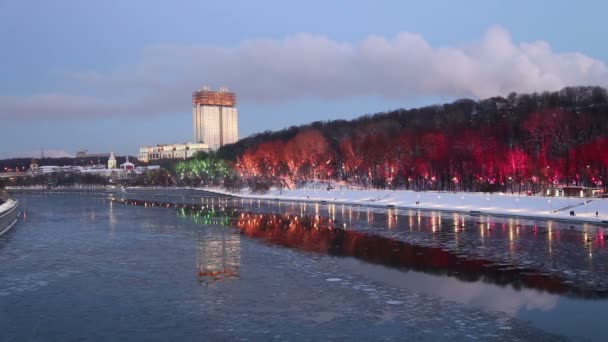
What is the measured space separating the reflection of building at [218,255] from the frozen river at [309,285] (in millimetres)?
67

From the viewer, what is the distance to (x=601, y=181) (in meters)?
60.6

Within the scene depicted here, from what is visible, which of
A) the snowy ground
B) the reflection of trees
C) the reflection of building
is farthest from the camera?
the snowy ground

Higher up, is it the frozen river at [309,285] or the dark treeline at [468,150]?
the dark treeline at [468,150]

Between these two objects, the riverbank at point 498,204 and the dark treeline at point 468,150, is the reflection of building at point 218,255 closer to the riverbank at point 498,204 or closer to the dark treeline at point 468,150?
the riverbank at point 498,204

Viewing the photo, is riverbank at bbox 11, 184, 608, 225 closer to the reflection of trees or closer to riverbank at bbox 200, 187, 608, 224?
riverbank at bbox 200, 187, 608, 224

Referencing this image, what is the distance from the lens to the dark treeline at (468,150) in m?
64.9

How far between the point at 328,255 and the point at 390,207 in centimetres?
3031

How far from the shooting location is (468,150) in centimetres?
7275

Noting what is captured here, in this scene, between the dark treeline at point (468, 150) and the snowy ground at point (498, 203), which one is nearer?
the snowy ground at point (498, 203)

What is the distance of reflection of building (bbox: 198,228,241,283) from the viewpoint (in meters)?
19.5

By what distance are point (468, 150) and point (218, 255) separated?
54.4m

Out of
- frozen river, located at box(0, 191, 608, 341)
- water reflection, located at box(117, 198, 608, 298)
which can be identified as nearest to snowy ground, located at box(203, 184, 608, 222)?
water reflection, located at box(117, 198, 608, 298)

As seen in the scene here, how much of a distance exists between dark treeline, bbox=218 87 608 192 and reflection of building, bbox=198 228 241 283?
41980 millimetres

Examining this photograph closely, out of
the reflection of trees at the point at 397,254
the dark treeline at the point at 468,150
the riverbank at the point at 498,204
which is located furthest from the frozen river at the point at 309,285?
the dark treeline at the point at 468,150
